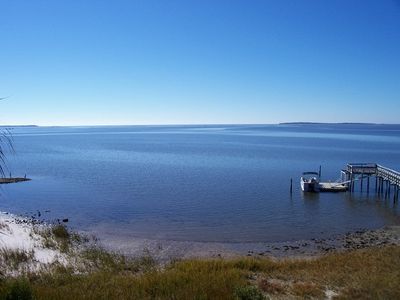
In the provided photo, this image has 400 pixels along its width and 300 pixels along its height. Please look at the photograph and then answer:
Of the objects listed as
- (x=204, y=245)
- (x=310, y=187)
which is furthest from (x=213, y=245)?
(x=310, y=187)

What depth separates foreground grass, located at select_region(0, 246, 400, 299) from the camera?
1018cm

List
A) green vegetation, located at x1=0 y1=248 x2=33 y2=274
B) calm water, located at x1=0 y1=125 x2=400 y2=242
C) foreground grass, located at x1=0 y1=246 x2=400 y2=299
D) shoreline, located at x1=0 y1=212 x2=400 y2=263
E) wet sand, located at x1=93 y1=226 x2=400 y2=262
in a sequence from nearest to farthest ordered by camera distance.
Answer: foreground grass, located at x1=0 y1=246 x2=400 y2=299
green vegetation, located at x1=0 y1=248 x2=33 y2=274
shoreline, located at x1=0 y1=212 x2=400 y2=263
wet sand, located at x1=93 y1=226 x2=400 y2=262
calm water, located at x1=0 y1=125 x2=400 y2=242

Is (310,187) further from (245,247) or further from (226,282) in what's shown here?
(226,282)

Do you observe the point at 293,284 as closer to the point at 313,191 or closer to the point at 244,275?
the point at 244,275

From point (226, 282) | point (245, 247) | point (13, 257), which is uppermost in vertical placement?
point (226, 282)

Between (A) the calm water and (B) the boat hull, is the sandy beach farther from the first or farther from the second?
(B) the boat hull

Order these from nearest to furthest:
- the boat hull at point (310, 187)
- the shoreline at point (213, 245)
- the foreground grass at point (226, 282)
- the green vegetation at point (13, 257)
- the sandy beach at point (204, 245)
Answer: the foreground grass at point (226, 282), the green vegetation at point (13, 257), the sandy beach at point (204, 245), the shoreline at point (213, 245), the boat hull at point (310, 187)

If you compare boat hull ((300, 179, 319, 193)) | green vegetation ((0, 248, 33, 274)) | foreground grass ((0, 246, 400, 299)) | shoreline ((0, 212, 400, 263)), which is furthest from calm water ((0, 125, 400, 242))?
foreground grass ((0, 246, 400, 299))

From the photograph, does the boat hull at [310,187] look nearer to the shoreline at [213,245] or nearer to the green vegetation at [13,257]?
the shoreline at [213,245]

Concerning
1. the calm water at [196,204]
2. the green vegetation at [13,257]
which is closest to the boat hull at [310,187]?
the calm water at [196,204]

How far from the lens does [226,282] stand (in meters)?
11.8

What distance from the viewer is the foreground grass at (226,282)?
401 inches

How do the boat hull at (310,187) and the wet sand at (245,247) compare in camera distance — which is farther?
the boat hull at (310,187)

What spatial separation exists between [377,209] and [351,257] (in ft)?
63.5
